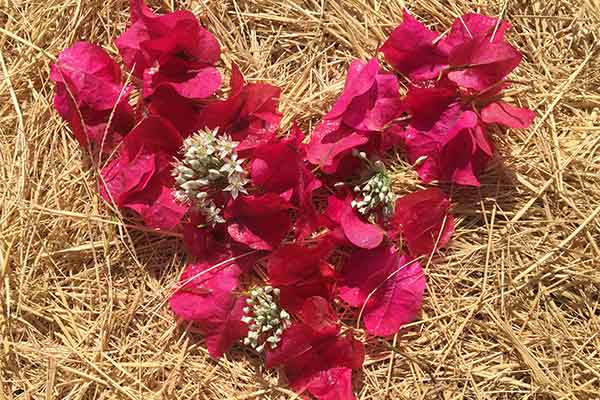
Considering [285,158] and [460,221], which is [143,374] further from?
[460,221]

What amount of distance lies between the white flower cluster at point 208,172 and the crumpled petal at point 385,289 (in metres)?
0.32

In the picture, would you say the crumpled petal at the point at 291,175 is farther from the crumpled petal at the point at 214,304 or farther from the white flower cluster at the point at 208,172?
the crumpled petal at the point at 214,304

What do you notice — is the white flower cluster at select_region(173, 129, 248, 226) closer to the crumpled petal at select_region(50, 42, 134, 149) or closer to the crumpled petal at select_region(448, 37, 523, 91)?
the crumpled petal at select_region(50, 42, 134, 149)

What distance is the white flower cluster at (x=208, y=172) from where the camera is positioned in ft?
4.36

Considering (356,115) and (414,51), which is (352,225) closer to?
(356,115)

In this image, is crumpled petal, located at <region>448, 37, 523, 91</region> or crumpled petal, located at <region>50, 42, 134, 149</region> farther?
crumpled petal, located at <region>50, 42, 134, 149</region>

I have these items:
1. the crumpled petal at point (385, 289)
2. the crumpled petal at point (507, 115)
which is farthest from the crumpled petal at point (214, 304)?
the crumpled petal at point (507, 115)

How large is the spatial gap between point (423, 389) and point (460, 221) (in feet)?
1.29

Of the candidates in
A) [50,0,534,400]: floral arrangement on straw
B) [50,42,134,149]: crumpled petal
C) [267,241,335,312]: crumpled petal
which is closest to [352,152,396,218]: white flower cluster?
[50,0,534,400]: floral arrangement on straw

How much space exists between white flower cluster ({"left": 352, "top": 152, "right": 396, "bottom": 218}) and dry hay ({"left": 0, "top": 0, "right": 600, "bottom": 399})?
82 mm

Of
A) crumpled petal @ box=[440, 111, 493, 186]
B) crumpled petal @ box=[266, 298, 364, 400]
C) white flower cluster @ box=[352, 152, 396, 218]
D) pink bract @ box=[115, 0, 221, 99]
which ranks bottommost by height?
crumpled petal @ box=[266, 298, 364, 400]

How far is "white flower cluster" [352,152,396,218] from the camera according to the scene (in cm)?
135

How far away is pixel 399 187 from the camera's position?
4.70ft

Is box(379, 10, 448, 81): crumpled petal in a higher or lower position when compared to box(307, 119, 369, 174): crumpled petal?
higher
